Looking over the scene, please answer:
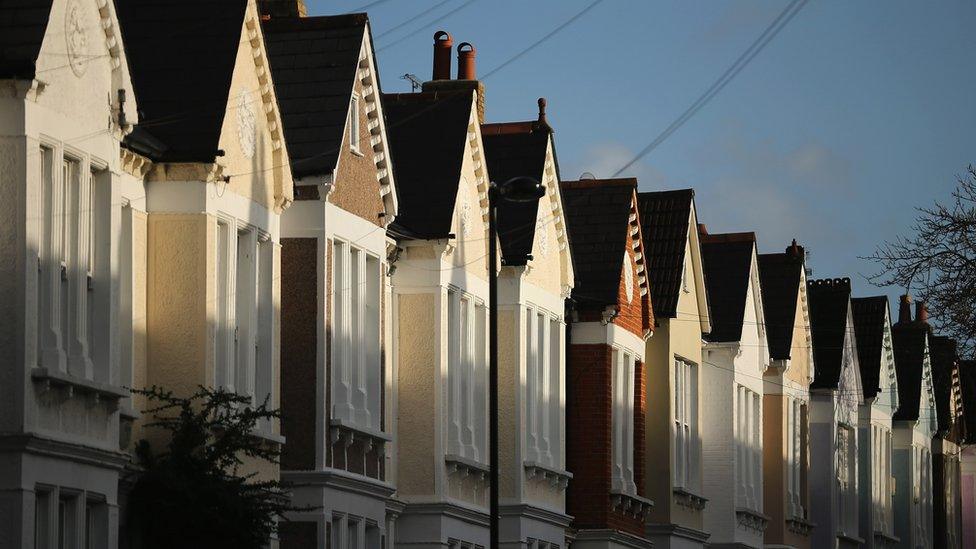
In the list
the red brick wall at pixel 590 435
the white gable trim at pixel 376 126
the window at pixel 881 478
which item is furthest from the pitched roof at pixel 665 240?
the window at pixel 881 478

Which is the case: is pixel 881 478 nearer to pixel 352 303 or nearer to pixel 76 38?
pixel 352 303

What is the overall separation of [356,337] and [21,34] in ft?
30.8

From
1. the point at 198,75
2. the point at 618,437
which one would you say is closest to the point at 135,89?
the point at 198,75

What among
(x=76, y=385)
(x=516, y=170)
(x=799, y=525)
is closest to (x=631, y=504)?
(x=516, y=170)

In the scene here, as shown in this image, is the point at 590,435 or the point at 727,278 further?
the point at 727,278

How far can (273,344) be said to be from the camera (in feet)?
87.6

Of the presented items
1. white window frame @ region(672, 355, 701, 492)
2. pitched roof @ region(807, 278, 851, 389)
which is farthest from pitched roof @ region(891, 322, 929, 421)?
white window frame @ region(672, 355, 701, 492)

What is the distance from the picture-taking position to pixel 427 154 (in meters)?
32.9

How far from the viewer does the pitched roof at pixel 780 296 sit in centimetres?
4984

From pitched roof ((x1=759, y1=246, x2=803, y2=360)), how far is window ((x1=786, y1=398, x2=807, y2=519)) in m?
1.58

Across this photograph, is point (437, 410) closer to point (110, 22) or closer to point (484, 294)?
point (484, 294)

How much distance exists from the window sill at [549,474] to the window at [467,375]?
4.84 ft

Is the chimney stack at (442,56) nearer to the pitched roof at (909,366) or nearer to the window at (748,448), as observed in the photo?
the window at (748,448)

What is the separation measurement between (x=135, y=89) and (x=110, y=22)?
221 cm
